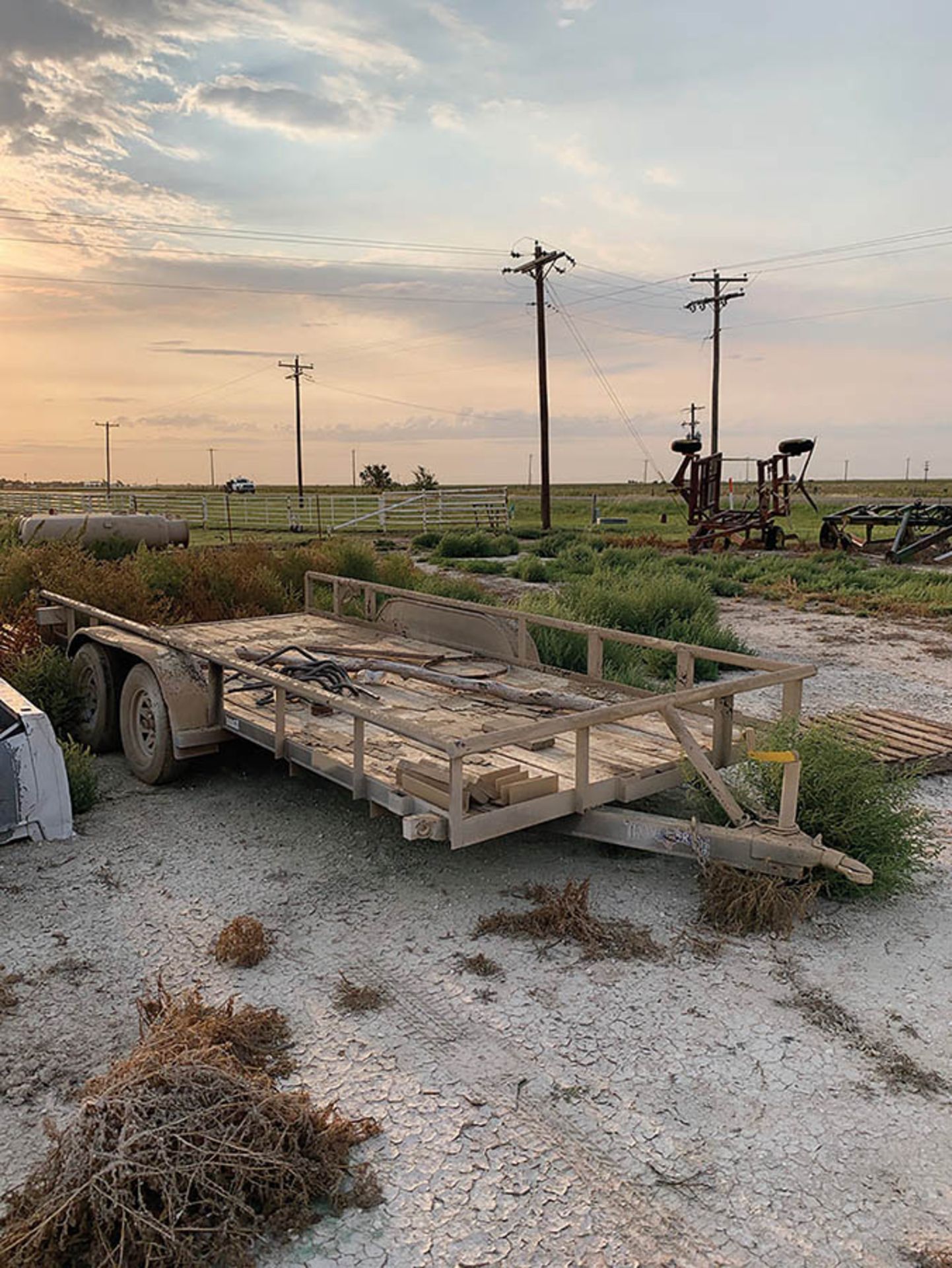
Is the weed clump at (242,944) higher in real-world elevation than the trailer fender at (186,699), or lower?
lower

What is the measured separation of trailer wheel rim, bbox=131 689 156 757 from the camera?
6812 millimetres

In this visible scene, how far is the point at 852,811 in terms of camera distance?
5008 mm

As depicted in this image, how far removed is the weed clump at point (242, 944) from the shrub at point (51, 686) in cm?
375

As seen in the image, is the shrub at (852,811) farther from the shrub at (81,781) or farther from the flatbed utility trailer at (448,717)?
→ the shrub at (81,781)

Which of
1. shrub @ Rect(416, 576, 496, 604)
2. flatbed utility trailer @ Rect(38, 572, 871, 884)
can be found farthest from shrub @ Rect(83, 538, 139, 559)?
flatbed utility trailer @ Rect(38, 572, 871, 884)

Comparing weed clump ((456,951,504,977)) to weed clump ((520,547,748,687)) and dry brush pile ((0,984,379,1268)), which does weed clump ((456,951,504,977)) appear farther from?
weed clump ((520,547,748,687))

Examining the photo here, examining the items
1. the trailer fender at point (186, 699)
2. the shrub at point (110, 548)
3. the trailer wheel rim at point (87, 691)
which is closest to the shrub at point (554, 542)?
the shrub at point (110, 548)

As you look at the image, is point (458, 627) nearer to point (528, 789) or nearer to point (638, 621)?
point (528, 789)

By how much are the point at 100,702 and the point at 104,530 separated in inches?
359

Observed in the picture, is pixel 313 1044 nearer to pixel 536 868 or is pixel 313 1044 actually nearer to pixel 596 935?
pixel 596 935

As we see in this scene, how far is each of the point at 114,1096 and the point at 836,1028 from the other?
→ 260 cm

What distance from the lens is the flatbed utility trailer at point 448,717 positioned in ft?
15.5

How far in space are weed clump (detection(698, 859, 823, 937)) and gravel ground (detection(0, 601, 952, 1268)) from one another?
10cm

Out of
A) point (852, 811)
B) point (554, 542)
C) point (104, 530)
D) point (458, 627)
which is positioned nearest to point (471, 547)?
point (554, 542)
